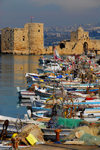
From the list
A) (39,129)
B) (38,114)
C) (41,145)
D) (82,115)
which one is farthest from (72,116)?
(41,145)

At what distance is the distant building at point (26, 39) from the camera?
5166 cm

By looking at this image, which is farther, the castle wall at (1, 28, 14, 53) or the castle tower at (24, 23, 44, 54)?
the castle wall at (1, 28, 14, 53)

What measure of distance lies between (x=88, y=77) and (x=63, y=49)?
38581 millimetres

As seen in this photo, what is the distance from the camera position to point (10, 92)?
18.8m

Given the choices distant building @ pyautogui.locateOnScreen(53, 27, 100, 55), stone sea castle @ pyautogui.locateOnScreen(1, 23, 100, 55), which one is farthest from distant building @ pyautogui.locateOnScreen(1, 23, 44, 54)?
distant building @ pyautogui.locateOnScreen(53, 27, 100, 55)

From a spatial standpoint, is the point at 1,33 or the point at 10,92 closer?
the point at 10,92

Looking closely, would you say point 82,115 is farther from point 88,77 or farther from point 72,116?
point 88,77

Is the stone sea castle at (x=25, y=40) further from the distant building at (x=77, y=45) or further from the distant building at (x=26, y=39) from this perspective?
the distant building at (x=77, y=45)

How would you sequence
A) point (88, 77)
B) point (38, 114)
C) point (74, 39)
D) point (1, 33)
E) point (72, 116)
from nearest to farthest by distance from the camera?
point (72, 116), point (38, 114), point (88, 77), point (1, 33), point (74, 39)

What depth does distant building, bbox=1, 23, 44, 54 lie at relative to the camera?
51.7m

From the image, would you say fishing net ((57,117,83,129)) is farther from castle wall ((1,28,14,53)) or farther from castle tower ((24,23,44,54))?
castle wall ((1,28,14,53))

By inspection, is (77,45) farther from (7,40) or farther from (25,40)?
(7,40)

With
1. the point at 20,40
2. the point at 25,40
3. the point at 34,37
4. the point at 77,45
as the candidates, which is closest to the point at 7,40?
the point at 20,40

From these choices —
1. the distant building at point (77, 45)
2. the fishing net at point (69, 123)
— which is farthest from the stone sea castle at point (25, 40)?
the fishing net at point (69, 123)
